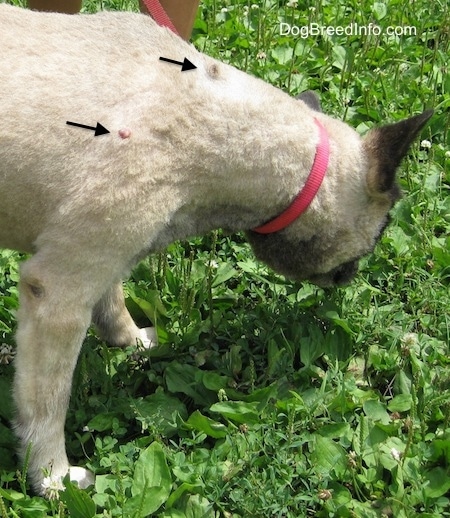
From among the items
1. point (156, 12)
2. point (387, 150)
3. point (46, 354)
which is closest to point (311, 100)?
point (387, 150)

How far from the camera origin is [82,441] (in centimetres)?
391

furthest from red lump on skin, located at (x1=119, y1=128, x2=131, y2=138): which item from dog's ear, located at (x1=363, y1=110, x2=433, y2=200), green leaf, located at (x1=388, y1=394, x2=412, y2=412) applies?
green leaf, located at (x1=388, y1=394, x2=412, y2=412)

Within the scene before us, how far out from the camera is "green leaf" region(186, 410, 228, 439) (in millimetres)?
3863

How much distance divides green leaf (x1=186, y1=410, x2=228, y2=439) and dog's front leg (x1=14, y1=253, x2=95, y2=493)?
0.55 meters

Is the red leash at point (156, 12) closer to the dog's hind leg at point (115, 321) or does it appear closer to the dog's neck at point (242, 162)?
the dog's neck at point (242, 162)

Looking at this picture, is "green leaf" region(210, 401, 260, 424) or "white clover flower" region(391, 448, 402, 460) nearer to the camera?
"white clover flower" region(391, 448, 402, 460)

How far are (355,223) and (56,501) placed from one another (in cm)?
164

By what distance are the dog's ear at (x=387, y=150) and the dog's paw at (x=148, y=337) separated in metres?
1.36

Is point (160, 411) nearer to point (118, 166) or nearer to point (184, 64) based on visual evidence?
point (118, 166)

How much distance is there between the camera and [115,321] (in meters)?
4.42

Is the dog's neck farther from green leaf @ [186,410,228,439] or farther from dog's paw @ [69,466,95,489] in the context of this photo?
dog's paw @ [69,466,95,489]

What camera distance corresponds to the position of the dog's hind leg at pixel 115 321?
4.39m

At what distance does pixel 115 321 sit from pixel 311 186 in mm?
1266

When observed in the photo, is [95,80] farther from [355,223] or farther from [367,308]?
[367,308]
